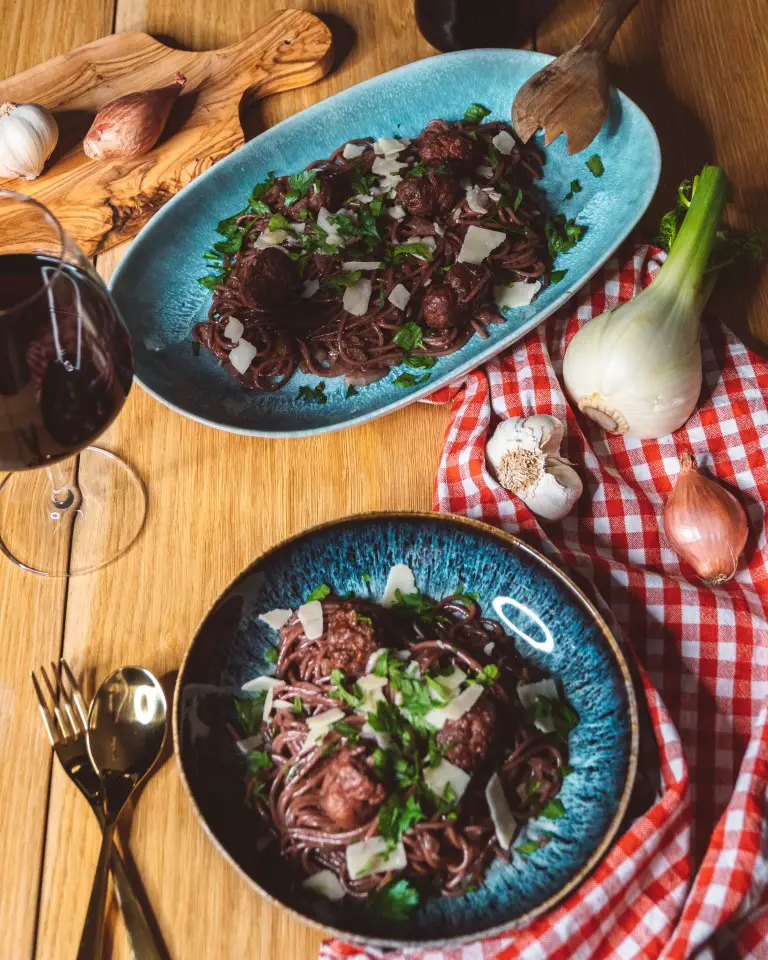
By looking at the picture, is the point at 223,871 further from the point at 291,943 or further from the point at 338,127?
the point at 338,127

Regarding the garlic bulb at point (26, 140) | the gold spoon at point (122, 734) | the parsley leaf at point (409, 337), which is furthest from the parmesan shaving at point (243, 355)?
the garlic bulb at point (26, 140)

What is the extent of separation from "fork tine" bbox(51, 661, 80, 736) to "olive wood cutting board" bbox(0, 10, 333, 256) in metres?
1.32

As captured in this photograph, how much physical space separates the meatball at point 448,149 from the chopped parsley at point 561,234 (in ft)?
1.00

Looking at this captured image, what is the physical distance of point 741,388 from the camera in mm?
2381

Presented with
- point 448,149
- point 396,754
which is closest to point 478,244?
point 448,149

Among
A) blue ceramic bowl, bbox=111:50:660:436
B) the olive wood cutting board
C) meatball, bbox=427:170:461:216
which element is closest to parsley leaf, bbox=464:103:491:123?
blue ceramic bowl, bbox=111:50:660:436

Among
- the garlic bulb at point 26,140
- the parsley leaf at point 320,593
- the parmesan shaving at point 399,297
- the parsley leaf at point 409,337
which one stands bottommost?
the parsley leaf at point 320,593

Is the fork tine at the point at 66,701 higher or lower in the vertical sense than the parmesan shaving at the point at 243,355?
lower

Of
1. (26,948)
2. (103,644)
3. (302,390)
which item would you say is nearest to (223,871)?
(26,948)

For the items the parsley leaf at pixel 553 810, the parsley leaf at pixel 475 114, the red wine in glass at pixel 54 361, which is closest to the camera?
the red wine in glass at pixel 54 361

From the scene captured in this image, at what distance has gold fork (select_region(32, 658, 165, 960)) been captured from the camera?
1767 mm

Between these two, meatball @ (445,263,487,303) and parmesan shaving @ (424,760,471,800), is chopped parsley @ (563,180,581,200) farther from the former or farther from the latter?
parmesan shaving @ (424,760,471,800)

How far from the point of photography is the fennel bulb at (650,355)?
222 centimetres

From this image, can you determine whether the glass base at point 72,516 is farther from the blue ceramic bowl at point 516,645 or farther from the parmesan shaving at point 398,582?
the parmesan shaving at point 398,582
